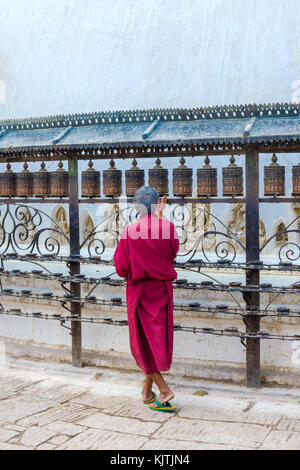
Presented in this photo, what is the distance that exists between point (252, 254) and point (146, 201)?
2.93ft

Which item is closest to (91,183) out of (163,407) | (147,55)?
(163,407)

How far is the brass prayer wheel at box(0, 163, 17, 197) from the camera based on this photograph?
510cm

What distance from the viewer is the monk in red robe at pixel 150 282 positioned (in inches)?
147

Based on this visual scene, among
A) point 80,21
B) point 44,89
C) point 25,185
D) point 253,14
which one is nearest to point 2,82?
point 44,89

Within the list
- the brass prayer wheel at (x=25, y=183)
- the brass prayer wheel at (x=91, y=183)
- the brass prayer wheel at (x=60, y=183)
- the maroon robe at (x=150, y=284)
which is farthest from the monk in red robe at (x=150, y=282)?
the brass prayer wheel at (x=25, y=183)

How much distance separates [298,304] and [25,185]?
7.43 ft

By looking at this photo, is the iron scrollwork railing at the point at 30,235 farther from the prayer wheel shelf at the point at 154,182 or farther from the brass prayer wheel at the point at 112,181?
the brass prayer wheel at the point at 112,181

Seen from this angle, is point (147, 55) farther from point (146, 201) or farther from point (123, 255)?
point (123, 255)

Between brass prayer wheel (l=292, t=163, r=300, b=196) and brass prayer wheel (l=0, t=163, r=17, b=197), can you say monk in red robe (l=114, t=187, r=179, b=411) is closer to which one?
brass prayer wheel (l=292, t=163, r=300, b=196)

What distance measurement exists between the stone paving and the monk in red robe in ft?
0.85

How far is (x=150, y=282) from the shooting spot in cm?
379

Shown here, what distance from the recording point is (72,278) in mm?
4676

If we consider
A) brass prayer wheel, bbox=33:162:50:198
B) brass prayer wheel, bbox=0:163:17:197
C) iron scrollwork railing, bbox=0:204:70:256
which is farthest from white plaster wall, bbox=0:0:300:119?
brass prayer wheel, bbox=33:162:50:198

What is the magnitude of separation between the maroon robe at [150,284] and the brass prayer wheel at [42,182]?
1.34 meters
